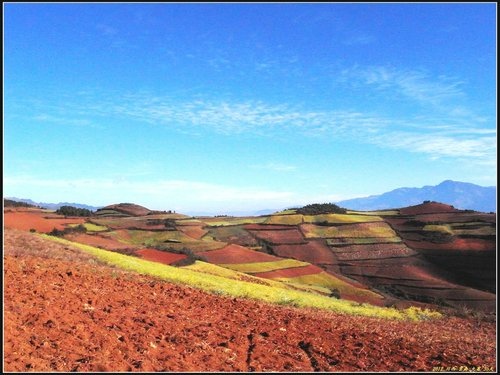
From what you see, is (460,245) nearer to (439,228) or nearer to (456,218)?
(439,228)

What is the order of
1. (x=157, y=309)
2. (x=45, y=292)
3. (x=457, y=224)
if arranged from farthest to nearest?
(x=457, y=224), (x=157, y=309), (x=45, y=292)

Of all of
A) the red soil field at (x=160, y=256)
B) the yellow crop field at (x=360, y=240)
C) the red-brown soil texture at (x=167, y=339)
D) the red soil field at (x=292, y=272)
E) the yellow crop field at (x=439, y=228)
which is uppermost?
the yellow crop field at (x=439, y=228)

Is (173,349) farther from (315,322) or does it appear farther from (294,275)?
(294,275)

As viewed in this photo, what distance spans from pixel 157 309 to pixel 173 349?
5.14 meters

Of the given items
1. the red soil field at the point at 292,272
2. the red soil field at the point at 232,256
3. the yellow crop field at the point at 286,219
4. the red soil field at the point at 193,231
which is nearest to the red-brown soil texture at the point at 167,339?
the red soil field at the point at 292,272

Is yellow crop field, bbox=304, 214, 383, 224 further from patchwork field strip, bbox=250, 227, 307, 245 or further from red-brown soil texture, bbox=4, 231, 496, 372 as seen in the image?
red-brown soil texture, bbox=4, 231, 496, 372

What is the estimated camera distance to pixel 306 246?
11138 centimetres

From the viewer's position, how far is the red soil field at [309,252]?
10294 cm

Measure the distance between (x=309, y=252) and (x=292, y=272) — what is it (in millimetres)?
27140

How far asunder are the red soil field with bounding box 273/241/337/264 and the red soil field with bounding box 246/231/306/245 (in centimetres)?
378

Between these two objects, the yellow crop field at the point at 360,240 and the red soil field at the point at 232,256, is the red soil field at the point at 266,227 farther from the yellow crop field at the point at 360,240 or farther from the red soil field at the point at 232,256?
the red soil field at the point at 232,256

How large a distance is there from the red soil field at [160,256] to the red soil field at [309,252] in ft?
134

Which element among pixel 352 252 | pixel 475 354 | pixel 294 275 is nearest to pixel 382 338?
pixel 475 354

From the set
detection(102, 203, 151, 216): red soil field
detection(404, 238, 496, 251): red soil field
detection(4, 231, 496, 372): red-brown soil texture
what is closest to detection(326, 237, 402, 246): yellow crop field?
detection(404, 238, 496, 251): red soil field
